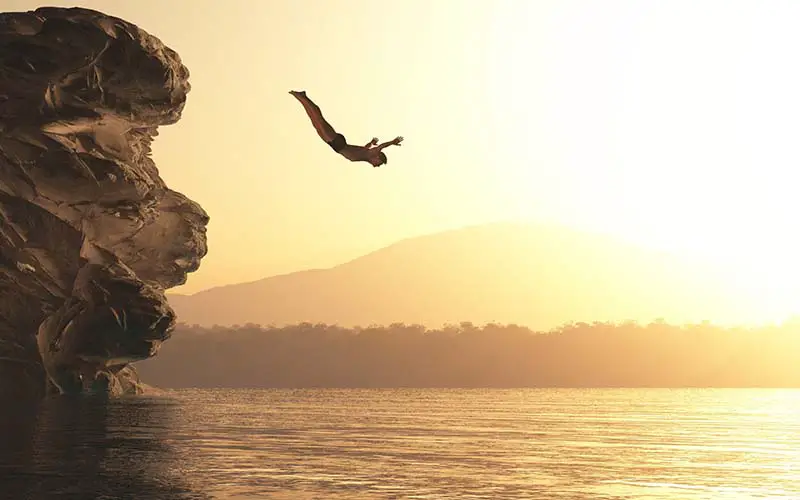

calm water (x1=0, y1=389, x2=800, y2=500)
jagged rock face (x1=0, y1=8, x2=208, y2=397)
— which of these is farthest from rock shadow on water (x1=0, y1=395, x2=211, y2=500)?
jagged rock face (x1=0, y1=8, x2=208, y2=397)

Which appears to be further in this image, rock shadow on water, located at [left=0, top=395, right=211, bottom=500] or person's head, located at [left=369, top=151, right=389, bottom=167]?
rock shadow on water, located at [left=0, top=395, right=211, bottom=500]

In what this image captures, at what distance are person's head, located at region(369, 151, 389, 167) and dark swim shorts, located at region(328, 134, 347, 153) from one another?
63 cm

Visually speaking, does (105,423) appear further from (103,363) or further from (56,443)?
(103,363)

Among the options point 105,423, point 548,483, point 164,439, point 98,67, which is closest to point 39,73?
point 98,67

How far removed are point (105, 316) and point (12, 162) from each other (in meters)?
16.3

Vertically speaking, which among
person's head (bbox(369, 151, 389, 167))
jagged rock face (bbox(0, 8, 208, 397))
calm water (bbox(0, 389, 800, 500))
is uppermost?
jagged rock face (bbox(0, 8, 208, 397))

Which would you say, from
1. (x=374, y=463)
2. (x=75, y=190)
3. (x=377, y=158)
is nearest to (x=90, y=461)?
(x=374, y=463)

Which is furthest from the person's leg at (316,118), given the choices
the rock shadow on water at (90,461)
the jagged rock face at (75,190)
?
the jagged rock face at (75,190)

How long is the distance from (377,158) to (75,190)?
7270 cm

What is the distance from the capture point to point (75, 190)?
82.6m

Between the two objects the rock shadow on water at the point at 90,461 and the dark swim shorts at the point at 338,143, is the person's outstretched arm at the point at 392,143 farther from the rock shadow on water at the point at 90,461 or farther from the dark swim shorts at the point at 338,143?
the rock shadow on water at the point at 90,461

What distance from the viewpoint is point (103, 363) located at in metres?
91.8

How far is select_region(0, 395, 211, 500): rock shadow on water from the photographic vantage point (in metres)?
21.5

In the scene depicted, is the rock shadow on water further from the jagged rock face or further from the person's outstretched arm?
the jagged rock face
